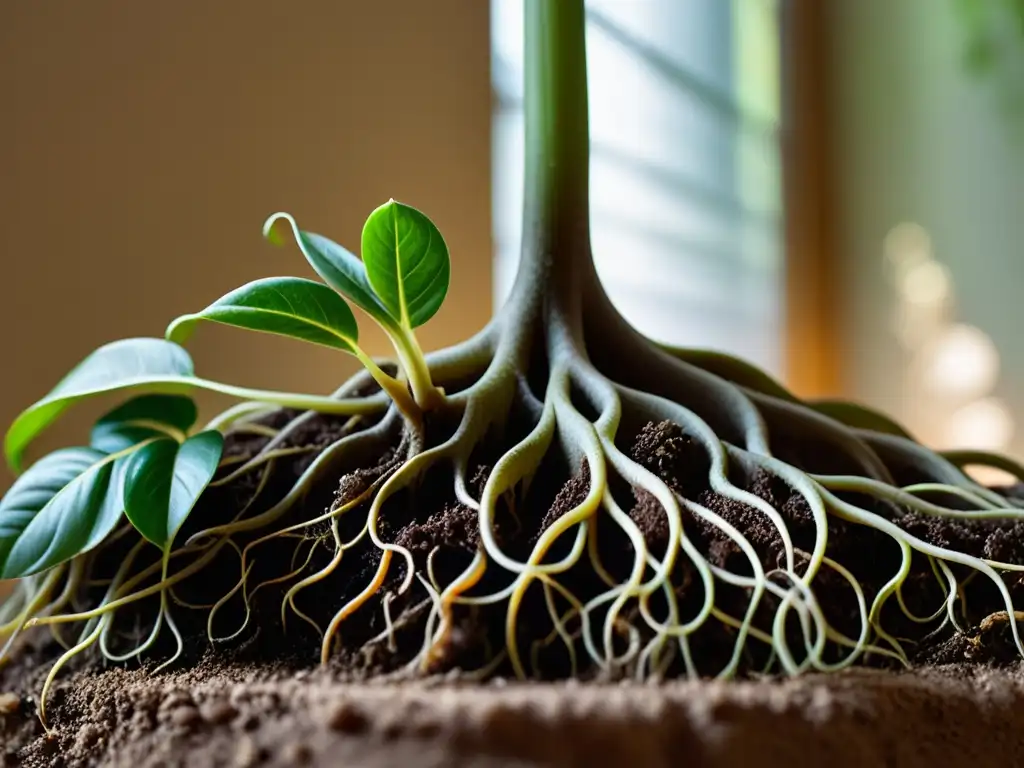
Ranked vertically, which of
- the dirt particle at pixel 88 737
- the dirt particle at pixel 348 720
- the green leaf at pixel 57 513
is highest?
the green leaf at pixel 57 513

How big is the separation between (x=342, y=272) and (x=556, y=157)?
245mm

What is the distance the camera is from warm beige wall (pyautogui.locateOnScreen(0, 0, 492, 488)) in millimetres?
859

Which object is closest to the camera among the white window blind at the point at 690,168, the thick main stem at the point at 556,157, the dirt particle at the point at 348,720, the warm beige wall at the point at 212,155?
the dirt particle at the point at 348,720

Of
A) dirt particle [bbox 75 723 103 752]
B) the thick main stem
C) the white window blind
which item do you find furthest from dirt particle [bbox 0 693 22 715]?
the white window blind

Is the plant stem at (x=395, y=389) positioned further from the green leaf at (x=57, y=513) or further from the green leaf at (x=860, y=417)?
the green leaf at (x=860, y=417)

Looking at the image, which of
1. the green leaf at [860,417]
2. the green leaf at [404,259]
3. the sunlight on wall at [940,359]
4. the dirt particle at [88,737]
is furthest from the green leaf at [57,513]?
the sunlight on wall at [940,359]

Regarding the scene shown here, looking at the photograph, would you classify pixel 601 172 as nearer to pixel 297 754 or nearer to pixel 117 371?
pixel 117 371

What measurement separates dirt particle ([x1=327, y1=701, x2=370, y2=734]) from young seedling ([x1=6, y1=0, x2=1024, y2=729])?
0.31 feet

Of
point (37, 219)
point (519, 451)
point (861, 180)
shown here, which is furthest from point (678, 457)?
point (861, 180)

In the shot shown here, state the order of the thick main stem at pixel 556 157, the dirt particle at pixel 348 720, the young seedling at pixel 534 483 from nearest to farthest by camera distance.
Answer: the dirt particle at pixel 348 720 < the young seedling at pixel 534 483 < the thick main stem at pixel 556 157

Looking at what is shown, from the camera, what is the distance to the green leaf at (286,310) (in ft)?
1.85

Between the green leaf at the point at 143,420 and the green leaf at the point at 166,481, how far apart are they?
75 millimetres

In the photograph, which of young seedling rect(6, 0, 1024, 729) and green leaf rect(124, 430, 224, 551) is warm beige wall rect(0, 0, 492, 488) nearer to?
young seedling rect(6, 0, 1024, 729)

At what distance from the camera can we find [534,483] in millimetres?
601
